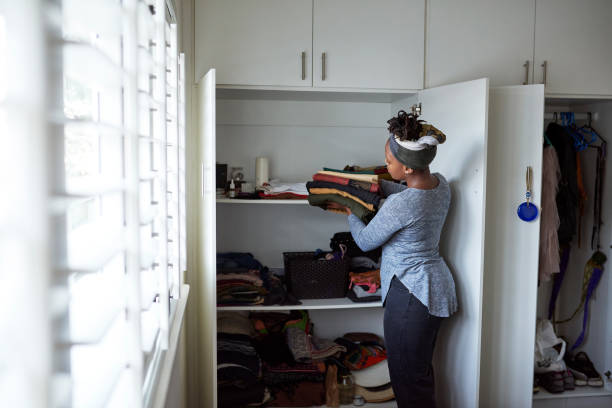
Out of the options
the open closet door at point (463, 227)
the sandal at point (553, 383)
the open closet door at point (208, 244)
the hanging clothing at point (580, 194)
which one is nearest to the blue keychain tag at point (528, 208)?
the open closet door at point (463, 227)

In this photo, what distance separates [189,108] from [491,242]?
1.58 meters

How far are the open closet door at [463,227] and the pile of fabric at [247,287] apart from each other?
0.80 metres

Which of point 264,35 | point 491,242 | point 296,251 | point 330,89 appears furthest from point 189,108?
point 491,242

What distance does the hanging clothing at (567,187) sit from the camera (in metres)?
2.90

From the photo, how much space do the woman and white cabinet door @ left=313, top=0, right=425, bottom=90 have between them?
592mm

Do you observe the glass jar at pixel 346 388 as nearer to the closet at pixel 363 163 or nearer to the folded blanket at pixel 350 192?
the closet at pixel 363 163

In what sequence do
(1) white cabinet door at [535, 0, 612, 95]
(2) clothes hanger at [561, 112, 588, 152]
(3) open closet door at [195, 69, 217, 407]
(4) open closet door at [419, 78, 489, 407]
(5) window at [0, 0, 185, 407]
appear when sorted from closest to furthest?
(5) window at [0, 0, 185, 407], (3) open closet door at [195, 69, 217, 407], (4) open closet door at [419, 78, 489, 407], (1) white cabinet door at [535, 0, 612, 95], (2) clothes hanger at [561, 112, 588, 152]

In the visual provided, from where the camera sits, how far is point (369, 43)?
257 centimetres

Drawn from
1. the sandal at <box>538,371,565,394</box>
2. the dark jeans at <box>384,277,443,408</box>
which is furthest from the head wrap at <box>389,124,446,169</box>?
the sandal at <box>538,371,565,394</box>

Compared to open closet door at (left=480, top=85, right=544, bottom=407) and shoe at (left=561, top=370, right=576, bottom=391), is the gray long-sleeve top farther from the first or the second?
shoe at (left=561, top=370, right=576, bottom=391)

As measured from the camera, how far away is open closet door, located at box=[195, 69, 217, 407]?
2.06 meters

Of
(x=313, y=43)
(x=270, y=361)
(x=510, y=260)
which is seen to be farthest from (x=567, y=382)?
(x=313, y=43)

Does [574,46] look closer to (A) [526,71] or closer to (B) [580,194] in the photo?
(A) [526,71]

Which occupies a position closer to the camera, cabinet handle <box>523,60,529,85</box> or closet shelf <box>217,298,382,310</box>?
closet shelf <box>217,298,382,310</box>
